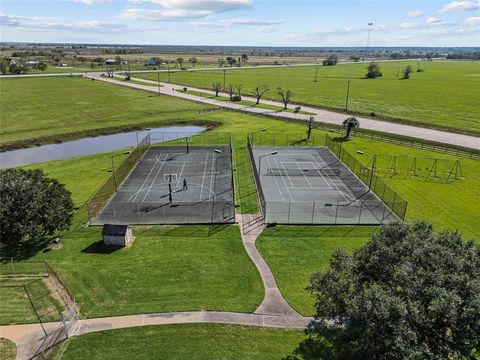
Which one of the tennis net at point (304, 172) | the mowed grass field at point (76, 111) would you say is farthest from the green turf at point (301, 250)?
the mowed grass field at point (76, 111)

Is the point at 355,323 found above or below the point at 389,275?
below

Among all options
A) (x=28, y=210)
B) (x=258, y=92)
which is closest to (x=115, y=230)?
(x=28, y=210)

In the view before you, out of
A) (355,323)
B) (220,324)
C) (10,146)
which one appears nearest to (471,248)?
(355,323)

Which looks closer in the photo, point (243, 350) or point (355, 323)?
point (355, 323)

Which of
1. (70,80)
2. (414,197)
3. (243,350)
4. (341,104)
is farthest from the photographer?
(70,80)

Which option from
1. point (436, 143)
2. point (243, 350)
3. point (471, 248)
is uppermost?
point (471, 248)

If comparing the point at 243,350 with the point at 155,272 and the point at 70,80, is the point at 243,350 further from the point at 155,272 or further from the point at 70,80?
the point at 70,80

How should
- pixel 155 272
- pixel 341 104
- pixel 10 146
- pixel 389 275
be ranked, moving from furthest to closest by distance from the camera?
1. pixel 341 104
2. pixel 10 146
3. pixel 155 272
4. pixel 389 275
